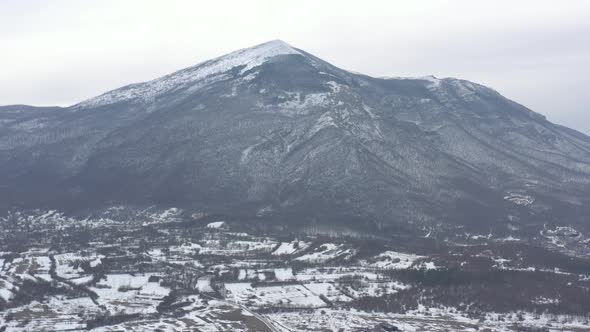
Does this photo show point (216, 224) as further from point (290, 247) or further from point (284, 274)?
point (284, 274)

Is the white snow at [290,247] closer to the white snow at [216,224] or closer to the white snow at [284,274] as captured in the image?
the white snow at [284,274]

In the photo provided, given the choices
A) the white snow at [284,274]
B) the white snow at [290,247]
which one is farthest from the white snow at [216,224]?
the white snow at [284,274]

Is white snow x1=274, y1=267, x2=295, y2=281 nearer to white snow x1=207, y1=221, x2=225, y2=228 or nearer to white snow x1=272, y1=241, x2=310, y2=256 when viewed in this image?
white snow x1=272, y1=241, x2=310, y2=256

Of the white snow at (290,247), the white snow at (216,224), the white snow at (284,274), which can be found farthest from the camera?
the white snow at (216,224)

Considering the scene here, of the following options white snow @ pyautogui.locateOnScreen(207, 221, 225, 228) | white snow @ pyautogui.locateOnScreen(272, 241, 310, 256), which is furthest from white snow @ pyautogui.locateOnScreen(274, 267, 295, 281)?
white snow @ pyautogui.locateOnScreen(207, 221, 225, 228)

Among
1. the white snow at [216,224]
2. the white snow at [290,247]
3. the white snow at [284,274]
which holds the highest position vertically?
the white snow at [216,224]

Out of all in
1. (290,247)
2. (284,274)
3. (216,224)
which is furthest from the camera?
(216,224)

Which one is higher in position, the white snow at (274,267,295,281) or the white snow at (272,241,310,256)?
the white snow at (272,241,310,256)

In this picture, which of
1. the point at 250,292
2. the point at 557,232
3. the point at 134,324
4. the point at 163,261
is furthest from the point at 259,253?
the point at 557,232

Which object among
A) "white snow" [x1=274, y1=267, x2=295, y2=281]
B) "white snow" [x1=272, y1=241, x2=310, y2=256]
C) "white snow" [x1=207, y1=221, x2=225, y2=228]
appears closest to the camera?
"white snow" [x1=274, y1=267, x2=295, y2=281]

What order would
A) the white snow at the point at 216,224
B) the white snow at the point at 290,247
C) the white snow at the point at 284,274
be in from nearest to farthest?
the white snow at the point at 284,274
the white snow at the point at 290,247
the white snow at the point at 216,224

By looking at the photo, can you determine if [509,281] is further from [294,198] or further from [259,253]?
[294,198]

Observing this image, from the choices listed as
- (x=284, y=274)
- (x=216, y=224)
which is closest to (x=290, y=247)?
(x=284, y=274)
